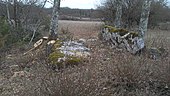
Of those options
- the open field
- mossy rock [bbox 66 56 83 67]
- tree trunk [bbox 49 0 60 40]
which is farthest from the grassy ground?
the open field

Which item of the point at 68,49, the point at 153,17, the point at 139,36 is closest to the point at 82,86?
the point at 68,49

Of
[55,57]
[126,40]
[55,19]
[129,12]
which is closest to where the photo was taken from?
[55,57]

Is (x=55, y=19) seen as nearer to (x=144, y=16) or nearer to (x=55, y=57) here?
(x=144, y=16)

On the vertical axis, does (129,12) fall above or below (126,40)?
above

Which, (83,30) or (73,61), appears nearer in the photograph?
(73,61)

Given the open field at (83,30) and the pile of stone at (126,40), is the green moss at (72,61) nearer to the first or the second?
the pile of stone at (126,40)

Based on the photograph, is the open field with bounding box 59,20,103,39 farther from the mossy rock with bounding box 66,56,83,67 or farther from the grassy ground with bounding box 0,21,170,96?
the grassy ground with bounding box 0,21,170,96

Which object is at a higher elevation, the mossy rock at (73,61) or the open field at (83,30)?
the mossy rock at (73,61)

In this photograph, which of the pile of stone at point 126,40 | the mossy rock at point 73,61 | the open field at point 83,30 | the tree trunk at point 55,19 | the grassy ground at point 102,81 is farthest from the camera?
the open field at point 83,30

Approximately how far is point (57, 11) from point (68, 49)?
202 inches

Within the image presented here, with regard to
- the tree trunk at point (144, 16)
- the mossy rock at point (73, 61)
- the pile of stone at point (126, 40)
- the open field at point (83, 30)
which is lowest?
the open field at point (83, 30)

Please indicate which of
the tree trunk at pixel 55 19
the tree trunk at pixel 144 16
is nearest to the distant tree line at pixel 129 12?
the tree trunk at pixel 55 19

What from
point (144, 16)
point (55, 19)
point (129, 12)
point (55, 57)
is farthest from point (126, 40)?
point (129, 12)

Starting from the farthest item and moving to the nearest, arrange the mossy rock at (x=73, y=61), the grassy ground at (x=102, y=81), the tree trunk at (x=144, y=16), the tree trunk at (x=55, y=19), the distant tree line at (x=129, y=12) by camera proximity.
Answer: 1. the distant tree line at (x=129, y=12)
2. the tree trunk at (x=55, y=19)
3. the tree trunk at (x=144, y=16)
4. the mossy rock at (x=73, y=61)
5. the grassy ground at (x=102, y=81)
